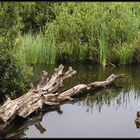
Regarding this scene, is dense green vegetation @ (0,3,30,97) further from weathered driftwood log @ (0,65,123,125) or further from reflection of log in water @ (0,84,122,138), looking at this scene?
reflection of log in water @ (0,84,122,138)

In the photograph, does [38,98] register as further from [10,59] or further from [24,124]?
[10,59]

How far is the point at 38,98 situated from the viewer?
11227mm

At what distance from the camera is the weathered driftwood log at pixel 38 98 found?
33.4ft

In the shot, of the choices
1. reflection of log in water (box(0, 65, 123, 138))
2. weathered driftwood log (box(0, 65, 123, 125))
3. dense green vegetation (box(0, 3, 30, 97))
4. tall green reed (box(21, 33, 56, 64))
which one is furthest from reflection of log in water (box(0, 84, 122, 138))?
tall green reed (box(21, 33, 56, 64))

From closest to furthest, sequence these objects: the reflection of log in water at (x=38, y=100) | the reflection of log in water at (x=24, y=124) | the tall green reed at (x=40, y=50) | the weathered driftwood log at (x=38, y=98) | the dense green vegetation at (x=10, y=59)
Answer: the reflection of log in water at (x=24, y=124), the reflection of log in water at (x=38, y=100), the weathered driftwood log at (x=38, y=98), the dense green vegetation at (x=10, y=59), the tall green reed at (x=40, y=50)

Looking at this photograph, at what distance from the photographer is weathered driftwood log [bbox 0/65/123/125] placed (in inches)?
401

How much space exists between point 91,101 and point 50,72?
3605mm

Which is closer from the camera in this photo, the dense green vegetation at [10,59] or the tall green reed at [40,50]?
the dense green vegetation at [10,59]

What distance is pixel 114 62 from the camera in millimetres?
18281

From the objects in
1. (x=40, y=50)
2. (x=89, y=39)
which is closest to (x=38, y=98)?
(x=40, y=50)

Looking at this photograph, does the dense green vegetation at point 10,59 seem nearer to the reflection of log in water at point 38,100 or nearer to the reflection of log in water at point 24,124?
the reflection of log in water at point 38,100

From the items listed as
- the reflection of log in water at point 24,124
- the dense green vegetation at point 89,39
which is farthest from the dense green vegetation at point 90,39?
the reflection of log in water at point 24,124

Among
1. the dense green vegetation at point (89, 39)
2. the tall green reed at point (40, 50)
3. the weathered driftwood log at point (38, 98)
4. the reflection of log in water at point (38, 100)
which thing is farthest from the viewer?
the dense green vegetation at point (89, 39)

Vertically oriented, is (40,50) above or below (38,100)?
above
